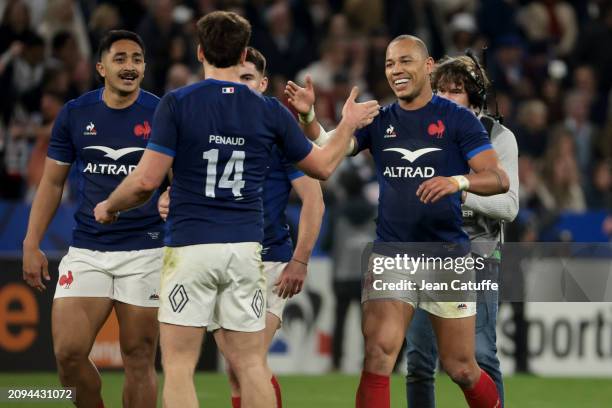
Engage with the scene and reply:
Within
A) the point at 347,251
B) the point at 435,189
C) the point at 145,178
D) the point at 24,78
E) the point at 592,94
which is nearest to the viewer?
the point at 145,178

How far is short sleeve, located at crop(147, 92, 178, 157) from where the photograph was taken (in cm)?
678

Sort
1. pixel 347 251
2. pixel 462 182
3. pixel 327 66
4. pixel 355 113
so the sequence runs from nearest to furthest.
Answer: pixel 355 113, pixel 462 182, pixel 347 251, pixel 327 66

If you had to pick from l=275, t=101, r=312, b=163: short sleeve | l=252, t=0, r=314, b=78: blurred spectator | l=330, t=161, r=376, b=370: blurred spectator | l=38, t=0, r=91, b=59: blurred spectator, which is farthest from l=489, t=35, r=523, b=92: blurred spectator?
l=275, t=101, r=312, b=163: short sleeve

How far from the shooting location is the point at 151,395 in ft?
26.2

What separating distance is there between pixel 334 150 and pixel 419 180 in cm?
86

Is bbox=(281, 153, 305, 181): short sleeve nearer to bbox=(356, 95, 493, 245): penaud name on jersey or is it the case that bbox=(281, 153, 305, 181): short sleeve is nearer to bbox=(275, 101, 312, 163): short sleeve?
bbox=(356, 95, 493, 245): penaud name on jersey

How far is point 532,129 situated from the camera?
53.8 feet

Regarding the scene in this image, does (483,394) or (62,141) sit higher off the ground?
(62,141)

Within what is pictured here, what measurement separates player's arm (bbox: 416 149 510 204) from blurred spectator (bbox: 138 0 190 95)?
26.5ft

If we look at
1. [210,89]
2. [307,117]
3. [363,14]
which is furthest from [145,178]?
[363,14]

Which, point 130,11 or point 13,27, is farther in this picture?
point 130,11

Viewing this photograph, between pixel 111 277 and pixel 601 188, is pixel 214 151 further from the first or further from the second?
pixel 601 188

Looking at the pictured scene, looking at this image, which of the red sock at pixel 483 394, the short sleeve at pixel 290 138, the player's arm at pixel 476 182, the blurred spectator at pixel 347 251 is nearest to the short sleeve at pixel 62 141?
the short sleeve at pixel 290 138

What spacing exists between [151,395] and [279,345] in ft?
18.3
